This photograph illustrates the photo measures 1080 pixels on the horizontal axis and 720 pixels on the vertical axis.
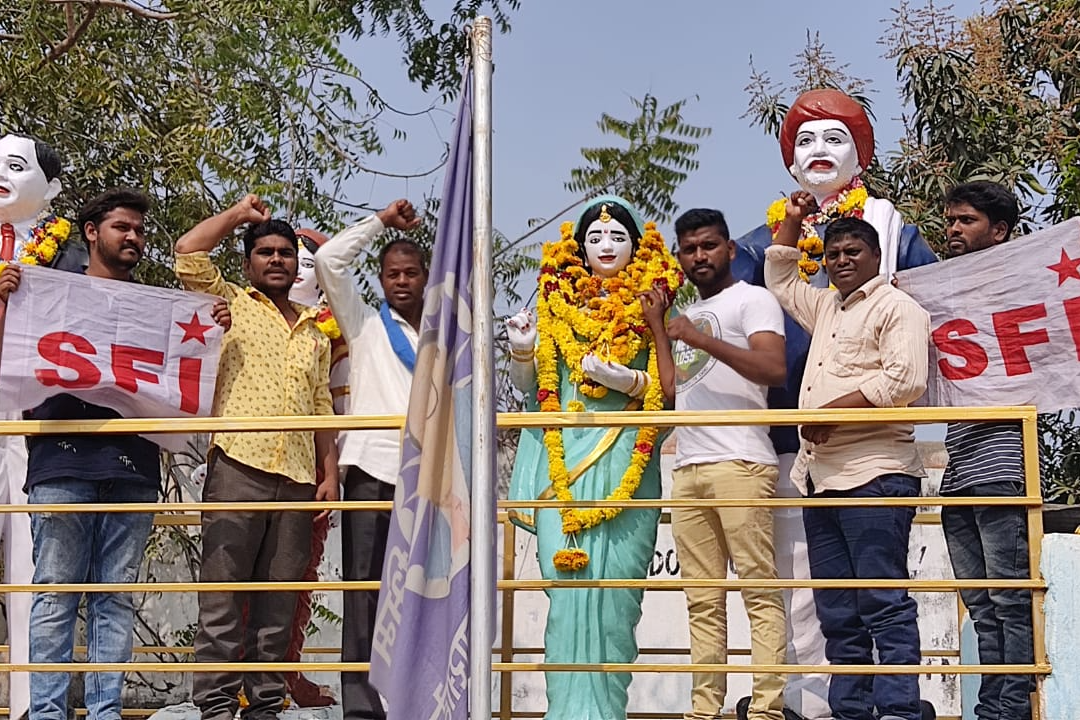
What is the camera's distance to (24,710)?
542 cm

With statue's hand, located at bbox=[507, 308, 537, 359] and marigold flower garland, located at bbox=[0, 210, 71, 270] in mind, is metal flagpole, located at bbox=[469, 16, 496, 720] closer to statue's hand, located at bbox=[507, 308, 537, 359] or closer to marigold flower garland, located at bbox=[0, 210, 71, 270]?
statue's hand, located at bbox=[507, 308, 537, 359]

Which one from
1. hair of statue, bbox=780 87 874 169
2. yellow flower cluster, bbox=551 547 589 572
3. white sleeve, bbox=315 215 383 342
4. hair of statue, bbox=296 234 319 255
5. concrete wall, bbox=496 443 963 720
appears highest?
hair of statue, bbox=780 87 874 169

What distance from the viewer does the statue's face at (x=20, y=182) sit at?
612 cm

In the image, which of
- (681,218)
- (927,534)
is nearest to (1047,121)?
(927,534)

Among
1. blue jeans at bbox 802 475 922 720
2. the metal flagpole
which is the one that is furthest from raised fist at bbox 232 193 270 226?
blue jeans at bbox 802 475 922 720

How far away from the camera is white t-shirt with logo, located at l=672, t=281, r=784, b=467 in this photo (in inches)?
211

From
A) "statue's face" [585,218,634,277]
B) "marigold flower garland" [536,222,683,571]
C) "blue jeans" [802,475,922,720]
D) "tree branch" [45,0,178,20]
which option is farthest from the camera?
"tree branch" [45,0,178,20]

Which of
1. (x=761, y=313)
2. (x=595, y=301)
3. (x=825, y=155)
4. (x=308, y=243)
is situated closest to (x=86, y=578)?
(x=308, y=243)

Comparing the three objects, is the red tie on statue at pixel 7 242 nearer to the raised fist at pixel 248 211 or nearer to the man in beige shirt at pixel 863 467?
the raised fist at pixel 248 211

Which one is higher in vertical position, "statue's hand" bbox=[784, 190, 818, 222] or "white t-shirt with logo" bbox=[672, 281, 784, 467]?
"statue's hand" bbox=[784, 190, 818, 222]

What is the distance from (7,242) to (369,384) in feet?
5.30

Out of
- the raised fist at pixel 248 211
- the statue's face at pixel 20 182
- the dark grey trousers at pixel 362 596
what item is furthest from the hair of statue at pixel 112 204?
the dark grey trousers at pixel 362 596

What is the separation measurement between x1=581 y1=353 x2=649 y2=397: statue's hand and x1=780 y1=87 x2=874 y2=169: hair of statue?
3.67 ft

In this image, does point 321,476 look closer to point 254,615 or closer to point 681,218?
point 254,615
